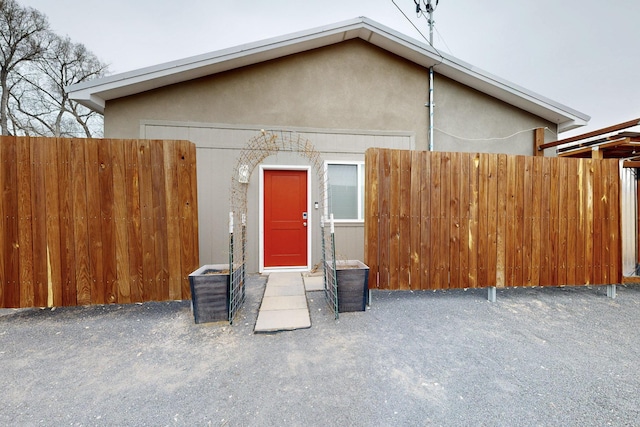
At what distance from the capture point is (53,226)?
2.98m

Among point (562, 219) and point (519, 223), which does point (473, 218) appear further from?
point (562, 219)

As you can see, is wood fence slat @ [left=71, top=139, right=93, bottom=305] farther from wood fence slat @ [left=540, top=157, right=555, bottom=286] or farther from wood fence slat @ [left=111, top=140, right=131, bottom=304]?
wood fence slat @ [left=540, top=157, right=555, bottom=286]

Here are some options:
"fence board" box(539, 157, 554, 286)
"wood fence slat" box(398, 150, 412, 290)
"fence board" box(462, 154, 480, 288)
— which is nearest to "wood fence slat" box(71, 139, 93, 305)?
"wood fence slat" box(398, 150, 412, 290)

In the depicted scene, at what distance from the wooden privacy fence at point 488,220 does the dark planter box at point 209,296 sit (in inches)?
70.9

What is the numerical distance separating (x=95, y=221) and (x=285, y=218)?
2.74 m

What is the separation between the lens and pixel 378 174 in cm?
327

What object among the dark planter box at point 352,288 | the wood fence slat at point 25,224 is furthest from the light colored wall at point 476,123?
the wood fence slat at point 25,224

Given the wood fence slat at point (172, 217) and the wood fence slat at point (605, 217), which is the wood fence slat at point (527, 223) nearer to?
the wood fence slat at point (605, 217)

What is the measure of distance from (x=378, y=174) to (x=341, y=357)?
7.03ft

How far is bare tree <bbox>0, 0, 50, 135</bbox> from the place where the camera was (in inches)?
391

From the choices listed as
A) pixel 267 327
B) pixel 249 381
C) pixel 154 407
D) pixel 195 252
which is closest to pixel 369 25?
pixel 195 252

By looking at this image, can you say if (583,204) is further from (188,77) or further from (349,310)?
(188,77)

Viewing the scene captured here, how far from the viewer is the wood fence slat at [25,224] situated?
291cm

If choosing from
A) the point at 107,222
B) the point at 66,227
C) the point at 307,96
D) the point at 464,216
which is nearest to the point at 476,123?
the point at 464,216
